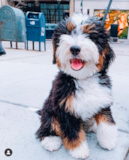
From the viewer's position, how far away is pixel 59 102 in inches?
64.0

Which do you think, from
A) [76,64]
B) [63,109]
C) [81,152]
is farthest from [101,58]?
[81,152]

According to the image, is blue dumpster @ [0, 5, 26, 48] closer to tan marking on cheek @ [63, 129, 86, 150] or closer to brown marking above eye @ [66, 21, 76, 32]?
brown marking above eye @ [66, 21, 76, 32]

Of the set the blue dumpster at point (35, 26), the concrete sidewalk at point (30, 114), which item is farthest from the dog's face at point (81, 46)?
the blue dumpster at point (35, 26)

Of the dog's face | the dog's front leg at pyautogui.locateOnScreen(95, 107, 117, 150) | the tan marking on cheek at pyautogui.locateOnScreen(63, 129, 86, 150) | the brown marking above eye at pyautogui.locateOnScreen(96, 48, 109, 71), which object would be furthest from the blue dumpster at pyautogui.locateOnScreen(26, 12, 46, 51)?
the tan marking on cheek at pyautogui.locateOnScreen(63, 129, 86, 150)

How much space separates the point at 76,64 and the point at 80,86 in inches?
8.1

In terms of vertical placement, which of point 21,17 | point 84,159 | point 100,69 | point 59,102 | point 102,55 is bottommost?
point 84,159

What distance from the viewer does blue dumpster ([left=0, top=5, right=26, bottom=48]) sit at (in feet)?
27.2

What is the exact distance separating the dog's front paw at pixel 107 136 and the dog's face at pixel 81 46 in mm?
529

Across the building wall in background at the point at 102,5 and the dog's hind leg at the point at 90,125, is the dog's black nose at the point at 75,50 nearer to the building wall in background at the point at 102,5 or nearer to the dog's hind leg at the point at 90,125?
the dog's hind leg at the point at 90,125

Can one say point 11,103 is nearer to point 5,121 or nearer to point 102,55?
point 5,121

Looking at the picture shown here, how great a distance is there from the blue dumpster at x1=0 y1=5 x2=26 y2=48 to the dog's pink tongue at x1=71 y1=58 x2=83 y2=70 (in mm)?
7506

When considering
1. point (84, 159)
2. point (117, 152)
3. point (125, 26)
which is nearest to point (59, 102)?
point (84, 159)

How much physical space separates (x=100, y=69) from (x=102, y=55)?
0.14m

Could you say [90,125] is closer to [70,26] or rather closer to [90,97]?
[90,97]
